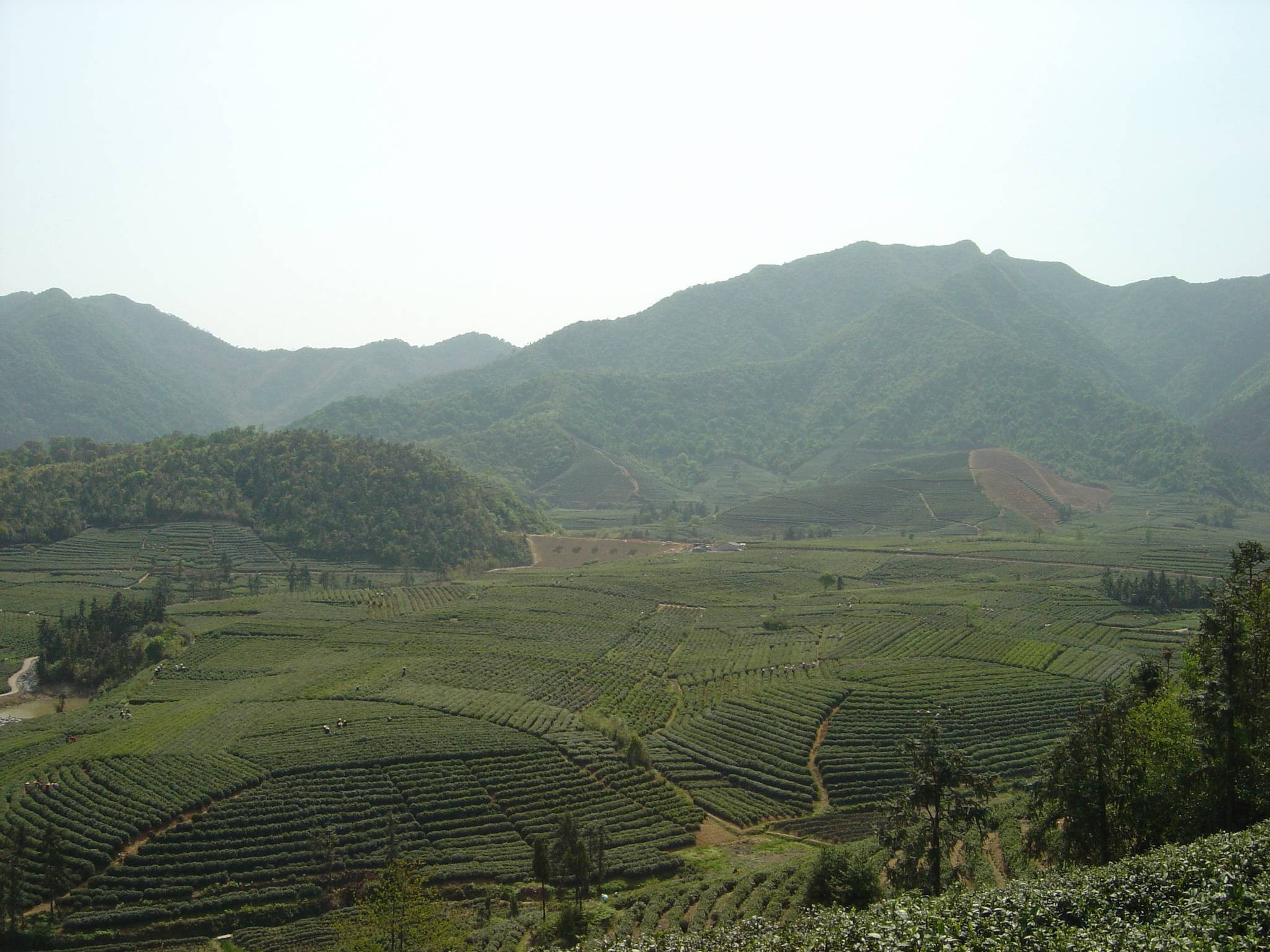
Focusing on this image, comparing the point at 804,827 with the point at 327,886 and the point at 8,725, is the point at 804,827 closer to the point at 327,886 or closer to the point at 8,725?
the point at 327,886

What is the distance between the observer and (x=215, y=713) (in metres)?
55.6

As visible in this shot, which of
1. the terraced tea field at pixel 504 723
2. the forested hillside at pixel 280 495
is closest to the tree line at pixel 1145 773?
the terraced tea field at pixel 504 723

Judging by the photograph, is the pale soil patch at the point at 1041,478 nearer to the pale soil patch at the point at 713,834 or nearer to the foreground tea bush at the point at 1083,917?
the pale soil patch at the point at 713,834

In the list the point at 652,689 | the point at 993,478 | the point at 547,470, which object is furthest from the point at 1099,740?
the point at 547,470

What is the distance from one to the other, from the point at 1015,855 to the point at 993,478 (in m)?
140

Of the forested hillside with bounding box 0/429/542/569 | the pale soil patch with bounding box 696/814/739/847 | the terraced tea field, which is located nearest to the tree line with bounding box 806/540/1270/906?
the terraced tea field

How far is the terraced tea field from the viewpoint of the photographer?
122 ft

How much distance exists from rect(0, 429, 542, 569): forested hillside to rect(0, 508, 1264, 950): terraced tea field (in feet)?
23.7

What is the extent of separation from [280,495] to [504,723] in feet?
265

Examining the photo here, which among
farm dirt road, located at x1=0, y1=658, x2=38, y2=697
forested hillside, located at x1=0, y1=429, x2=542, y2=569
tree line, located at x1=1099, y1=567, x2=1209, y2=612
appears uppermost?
forested hillside, located at x1=0, y1=429, x2=542, y2=569

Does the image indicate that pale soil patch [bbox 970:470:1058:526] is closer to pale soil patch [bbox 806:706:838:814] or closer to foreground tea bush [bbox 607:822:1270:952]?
pale soil patch [bbox 806:706:838:814]

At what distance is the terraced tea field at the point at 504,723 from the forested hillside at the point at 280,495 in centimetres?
723

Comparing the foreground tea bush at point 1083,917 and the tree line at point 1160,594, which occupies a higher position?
the foreground tea bush at point 1083,917

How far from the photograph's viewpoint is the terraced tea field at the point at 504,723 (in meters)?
37.1
